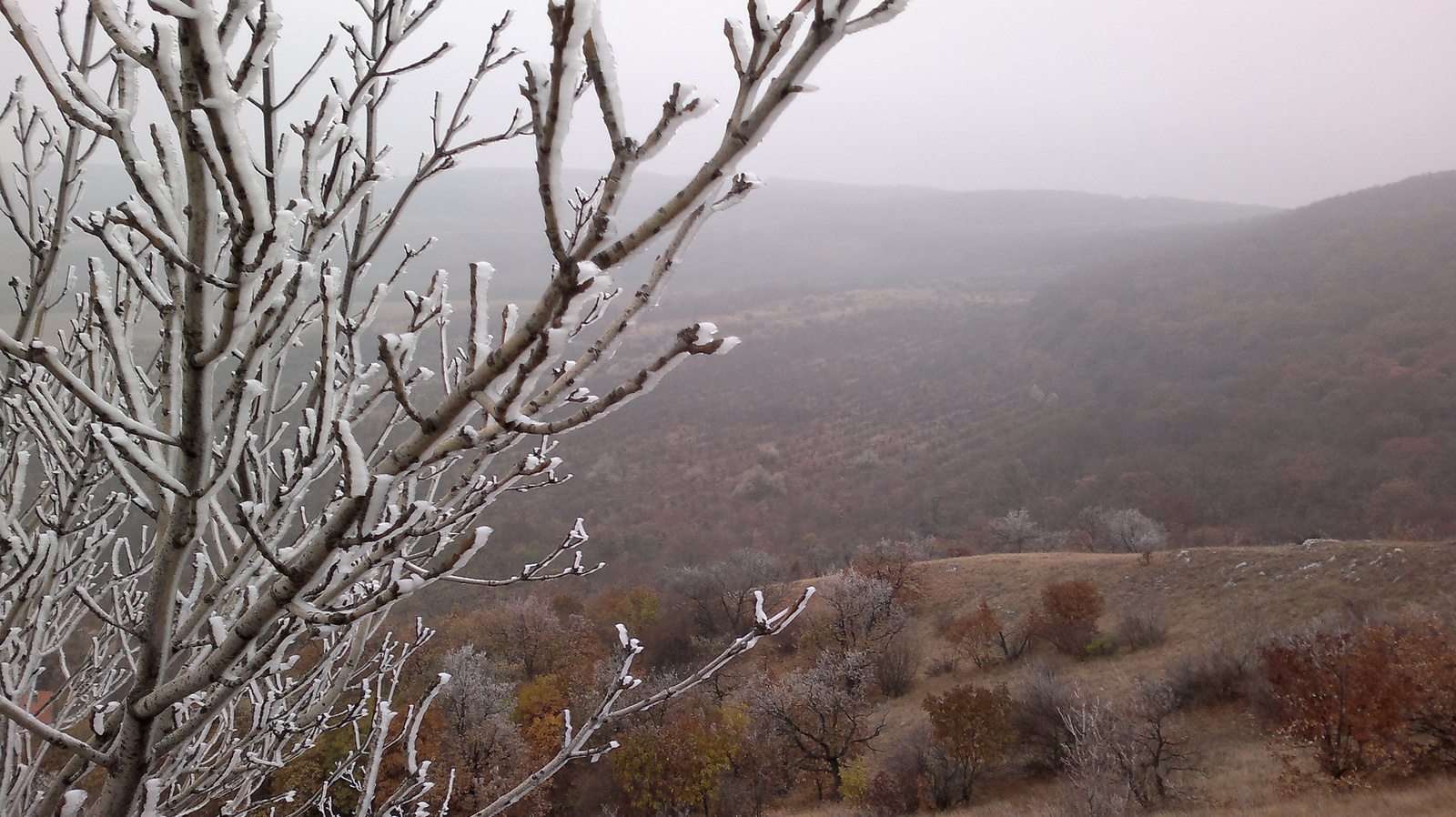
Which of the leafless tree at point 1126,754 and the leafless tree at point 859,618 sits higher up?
the leafless tree at point 1126,754

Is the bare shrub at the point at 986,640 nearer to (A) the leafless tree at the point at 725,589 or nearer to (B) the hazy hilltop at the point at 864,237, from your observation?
(A) the leafless tree at the point at 725,589

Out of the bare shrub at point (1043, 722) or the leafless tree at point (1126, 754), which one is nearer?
the leafless tree at point (1126, 754)

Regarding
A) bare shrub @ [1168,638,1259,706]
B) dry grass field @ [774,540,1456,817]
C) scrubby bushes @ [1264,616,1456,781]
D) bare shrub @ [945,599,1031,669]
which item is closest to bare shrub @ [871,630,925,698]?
dry grass field @ [774,540,1456,817]

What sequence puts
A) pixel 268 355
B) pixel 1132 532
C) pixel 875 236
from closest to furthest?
pixel 268 355, pixel 1132 532, pixel 875 236

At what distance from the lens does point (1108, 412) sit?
48.8m

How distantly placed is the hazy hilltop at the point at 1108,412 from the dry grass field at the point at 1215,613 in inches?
424

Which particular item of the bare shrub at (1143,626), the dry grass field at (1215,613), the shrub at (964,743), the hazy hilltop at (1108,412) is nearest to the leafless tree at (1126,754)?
the dry grass field at (1215,613)

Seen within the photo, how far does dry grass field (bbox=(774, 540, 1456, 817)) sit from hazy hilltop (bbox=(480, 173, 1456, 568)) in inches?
424

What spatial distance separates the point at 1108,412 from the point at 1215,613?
110ft

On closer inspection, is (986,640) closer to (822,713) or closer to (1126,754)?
(822,713)

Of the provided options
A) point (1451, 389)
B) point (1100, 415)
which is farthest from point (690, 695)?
point (1451, 389)

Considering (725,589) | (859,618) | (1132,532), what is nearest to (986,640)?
(859,618)

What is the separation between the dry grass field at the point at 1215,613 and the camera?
36.6 ft

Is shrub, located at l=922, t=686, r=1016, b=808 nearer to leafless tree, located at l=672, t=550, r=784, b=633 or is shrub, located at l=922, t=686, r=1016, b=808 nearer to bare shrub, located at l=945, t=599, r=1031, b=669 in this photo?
bare shrub, located at l=945, t=599, r=1031, b=669
